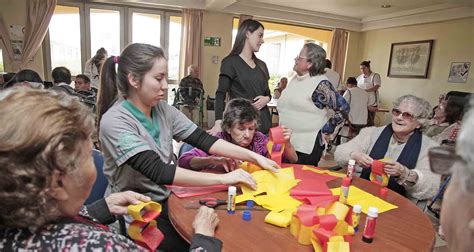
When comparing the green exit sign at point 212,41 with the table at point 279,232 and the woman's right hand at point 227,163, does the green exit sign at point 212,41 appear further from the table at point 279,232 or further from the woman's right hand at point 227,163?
the table at point 279,232

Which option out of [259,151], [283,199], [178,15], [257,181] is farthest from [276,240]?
[178,15]

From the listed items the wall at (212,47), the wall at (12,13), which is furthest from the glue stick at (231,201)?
the wall at (12,13)

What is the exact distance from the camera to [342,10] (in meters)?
7.14

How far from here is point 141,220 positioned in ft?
3.57

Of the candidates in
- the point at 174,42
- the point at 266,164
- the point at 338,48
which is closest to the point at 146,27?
the point at 174,42

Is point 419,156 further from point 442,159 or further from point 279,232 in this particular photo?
point 442,159

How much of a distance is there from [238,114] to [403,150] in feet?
3.33

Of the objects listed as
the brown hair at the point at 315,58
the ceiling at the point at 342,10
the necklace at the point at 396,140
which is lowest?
the necklace at the point at 396,140

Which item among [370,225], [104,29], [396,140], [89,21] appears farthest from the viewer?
[104,29]

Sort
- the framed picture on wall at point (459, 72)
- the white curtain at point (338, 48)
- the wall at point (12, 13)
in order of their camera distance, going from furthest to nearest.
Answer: the white curtain at point (338, 48)
the framed picture on wall at point (459, 72)
the wall at point (12, 13)

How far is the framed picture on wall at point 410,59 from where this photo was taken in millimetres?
6676

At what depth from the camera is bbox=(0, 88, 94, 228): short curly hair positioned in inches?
22.6

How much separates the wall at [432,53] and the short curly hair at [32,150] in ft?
22.9

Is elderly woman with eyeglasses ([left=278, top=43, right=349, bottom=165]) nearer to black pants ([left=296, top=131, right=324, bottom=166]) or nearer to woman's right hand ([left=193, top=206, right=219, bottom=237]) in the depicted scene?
black pants ([left=296, top=131, right=324, bottom=166])
